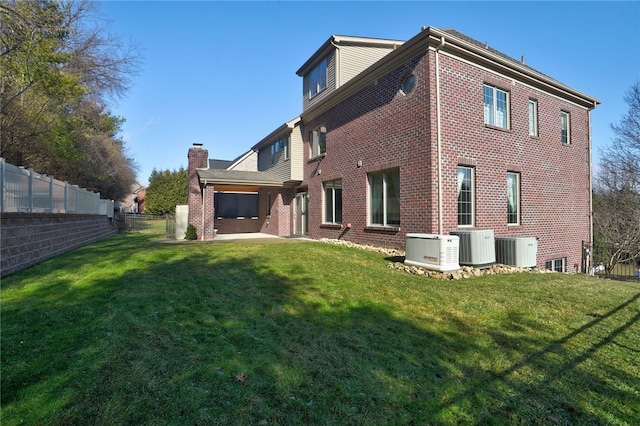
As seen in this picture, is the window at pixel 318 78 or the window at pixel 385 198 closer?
the window at pixel 385 198

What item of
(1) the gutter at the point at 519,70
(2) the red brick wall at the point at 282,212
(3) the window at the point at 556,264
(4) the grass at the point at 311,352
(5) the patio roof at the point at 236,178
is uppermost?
(1) the gutter at the point at 519,70

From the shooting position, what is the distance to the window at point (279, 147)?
1744 centimetres

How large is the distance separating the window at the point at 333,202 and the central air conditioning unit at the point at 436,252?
5.66 metres

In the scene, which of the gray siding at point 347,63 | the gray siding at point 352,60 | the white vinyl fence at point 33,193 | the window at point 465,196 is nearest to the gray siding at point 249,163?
the gray siding at point 347,63

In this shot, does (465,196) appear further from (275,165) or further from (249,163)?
(249,163)

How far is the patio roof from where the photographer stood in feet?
50.4

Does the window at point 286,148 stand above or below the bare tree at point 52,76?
below

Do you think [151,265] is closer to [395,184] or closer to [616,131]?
[395,184]

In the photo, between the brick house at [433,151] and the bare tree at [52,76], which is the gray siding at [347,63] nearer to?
the brick house at [433,151]

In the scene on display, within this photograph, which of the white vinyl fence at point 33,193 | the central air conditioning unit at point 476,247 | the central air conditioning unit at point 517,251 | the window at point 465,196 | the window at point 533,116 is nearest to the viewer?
the white vinyl fence at point 33,193

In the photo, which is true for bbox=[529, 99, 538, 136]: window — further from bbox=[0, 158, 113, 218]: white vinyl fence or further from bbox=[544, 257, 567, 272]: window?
bbox=[0, 158, 113, 218]: white vinyl fence

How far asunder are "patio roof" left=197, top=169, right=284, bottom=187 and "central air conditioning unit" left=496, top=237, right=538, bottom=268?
1136 cm

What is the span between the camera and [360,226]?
1205 centimetres

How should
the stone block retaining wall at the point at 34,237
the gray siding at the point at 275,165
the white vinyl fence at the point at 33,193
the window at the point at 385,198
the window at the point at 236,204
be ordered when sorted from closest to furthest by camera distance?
the stone block retaining wall at the point at 34,237 → the white vinyl fence at the point at 33,193 → the window at the point at 385,198 → the gray siding at the point at 275,165 → the window at the point at 236,204
